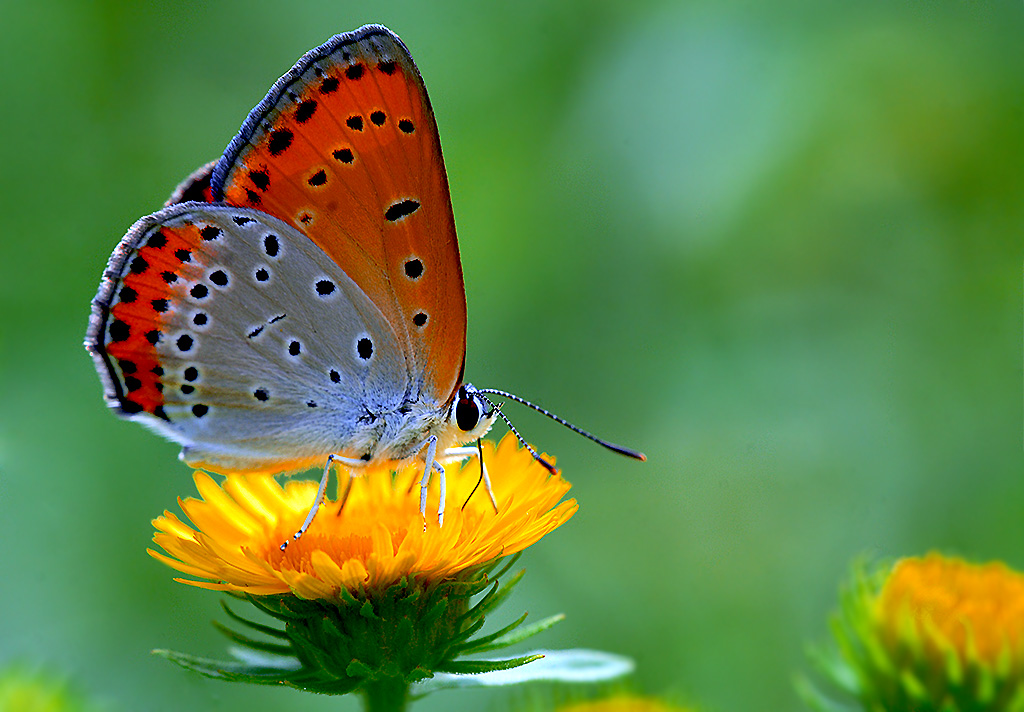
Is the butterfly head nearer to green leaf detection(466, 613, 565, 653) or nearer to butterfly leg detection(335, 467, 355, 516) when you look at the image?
butterfly leg detection(335, 467, 355, 516)

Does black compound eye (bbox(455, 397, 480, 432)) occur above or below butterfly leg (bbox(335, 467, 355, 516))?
above

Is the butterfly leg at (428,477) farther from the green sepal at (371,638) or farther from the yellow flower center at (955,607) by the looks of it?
the yellow flower center at (955,607)

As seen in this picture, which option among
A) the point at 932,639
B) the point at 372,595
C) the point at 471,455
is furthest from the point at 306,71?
the point at 932,639

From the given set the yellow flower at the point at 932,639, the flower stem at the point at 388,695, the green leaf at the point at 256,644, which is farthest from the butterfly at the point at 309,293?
the yellow flower at the point at 932,639

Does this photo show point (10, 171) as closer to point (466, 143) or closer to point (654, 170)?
point (466, 143)

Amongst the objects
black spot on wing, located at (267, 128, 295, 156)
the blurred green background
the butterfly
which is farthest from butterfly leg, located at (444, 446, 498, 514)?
the blurred green background

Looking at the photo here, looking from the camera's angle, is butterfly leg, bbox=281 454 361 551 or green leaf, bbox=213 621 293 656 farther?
butterfly leg, bbox=281 454 361 551

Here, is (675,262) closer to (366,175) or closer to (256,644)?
(366,175)

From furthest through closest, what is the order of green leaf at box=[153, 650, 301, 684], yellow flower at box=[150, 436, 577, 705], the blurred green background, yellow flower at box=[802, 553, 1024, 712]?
the blurred green background < yellow flower at box=[802, 553, 1024, 712] < yellow flower at box=[150, 436, 577, 705] < green leaf at box=[153, 650, 301, 684]
